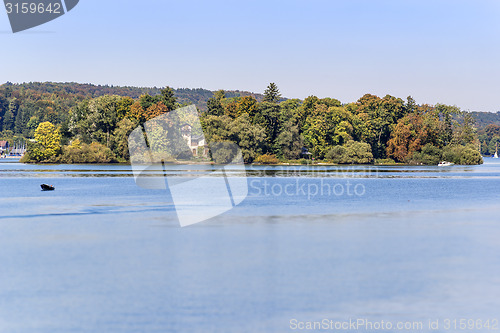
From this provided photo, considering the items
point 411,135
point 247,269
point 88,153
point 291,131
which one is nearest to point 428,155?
point 411,135

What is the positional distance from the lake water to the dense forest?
267ft

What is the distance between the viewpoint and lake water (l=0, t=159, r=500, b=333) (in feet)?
48.2

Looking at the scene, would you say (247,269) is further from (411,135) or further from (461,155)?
(461,155)

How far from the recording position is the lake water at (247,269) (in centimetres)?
1470

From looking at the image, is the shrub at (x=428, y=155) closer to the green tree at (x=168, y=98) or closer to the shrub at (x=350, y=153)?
the shrub at (x=350, y=153)

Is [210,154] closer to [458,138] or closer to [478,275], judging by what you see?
[458,138]

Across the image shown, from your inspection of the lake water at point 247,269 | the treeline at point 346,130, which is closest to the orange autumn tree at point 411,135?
the treeline at point 346,130

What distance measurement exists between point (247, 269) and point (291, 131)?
101389 mm

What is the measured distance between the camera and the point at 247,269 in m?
20.1

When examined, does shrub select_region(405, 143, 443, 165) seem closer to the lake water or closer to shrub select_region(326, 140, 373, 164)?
shrub select_region(326, 140, 373, 164)

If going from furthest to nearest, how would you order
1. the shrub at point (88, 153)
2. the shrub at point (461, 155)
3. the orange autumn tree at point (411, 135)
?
the shrub at point (461, 155) < the orange autumn tree at point (411, 135) < the shrub at point (88, 153)

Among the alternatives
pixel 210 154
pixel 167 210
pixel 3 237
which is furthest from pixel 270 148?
pixel 3 237

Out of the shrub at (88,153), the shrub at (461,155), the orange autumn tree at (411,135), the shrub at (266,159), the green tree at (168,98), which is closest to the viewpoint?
the shrub at (266,159)

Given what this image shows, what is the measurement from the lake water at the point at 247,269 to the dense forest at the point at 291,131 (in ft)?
267
